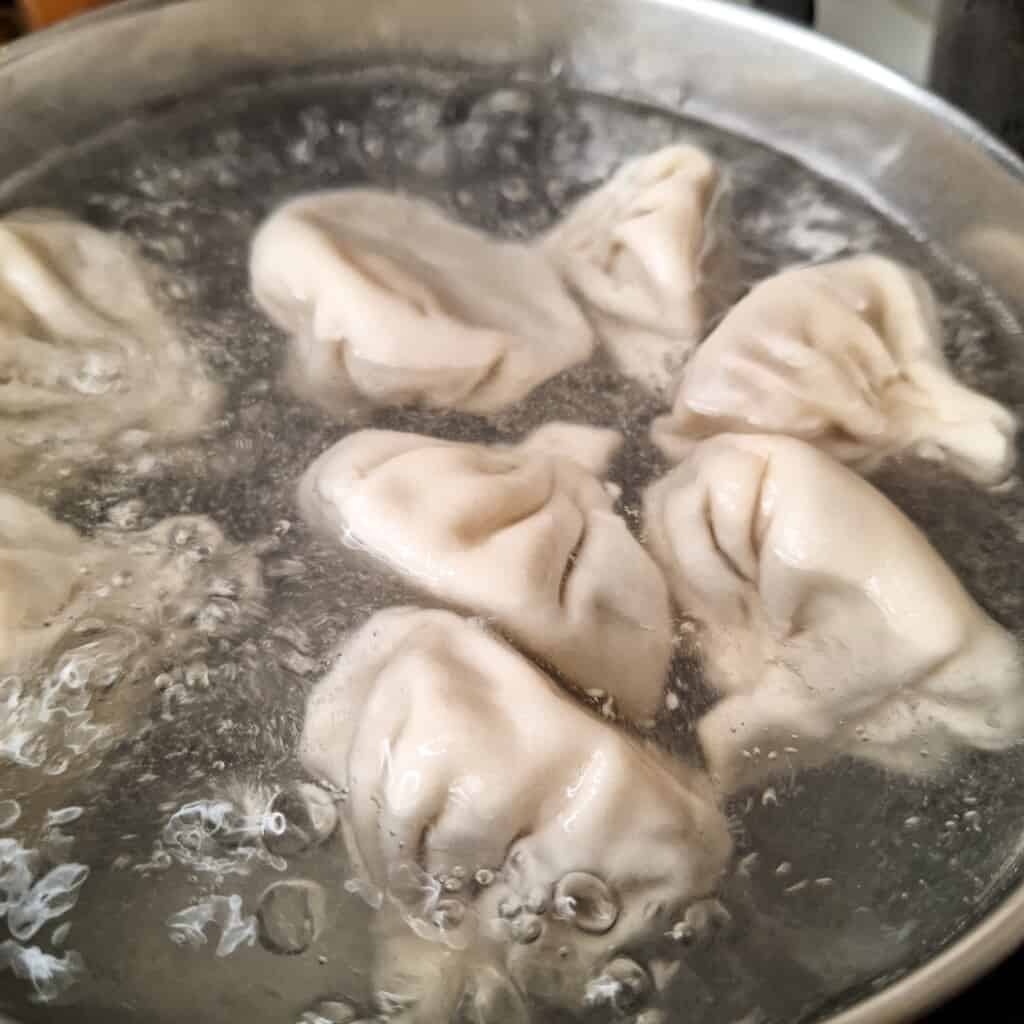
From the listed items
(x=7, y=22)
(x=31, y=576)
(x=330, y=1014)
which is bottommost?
(x=330, y=1014)

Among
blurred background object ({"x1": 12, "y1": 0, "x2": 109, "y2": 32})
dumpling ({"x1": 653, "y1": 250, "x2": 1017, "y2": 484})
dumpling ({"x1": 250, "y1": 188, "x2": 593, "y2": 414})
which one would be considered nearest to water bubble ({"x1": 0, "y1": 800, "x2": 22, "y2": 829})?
dumpling ({"x1": 250, "y1": 188, "x2": 593, "y2": 414})

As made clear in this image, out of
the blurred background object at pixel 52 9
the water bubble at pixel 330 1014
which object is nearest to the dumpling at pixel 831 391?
the water bubble at pixel 330 1014

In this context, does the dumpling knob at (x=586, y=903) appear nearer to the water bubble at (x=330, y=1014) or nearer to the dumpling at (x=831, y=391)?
the water bubble at (x=330, y=1014)

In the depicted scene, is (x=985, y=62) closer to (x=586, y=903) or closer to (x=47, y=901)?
(x=586, y=903)

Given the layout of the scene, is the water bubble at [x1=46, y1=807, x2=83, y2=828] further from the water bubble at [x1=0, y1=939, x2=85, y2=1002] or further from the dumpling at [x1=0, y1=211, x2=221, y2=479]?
the dumpling at [x1=0, y1=211, x2=221, y2=479]

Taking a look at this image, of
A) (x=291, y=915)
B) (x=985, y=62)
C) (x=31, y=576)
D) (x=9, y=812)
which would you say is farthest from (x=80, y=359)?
(x=985, y=62)

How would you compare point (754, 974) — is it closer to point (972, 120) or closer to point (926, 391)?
point (926, 391)
